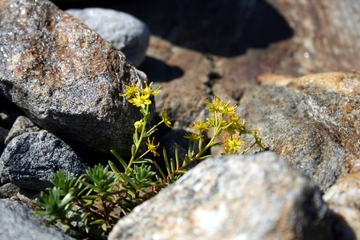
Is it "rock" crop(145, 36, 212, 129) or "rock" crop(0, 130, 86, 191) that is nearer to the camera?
"rock" crop(0, 130, 86, 191)

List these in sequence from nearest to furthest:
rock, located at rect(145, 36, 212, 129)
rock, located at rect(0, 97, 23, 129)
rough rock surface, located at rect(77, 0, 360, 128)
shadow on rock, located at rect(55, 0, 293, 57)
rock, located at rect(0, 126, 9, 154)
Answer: rock, located at rect(0, 126, 9, 154)
rock, located at rect(0, 97, 23, 129)
rock, located at rect(145, 36, 212, 129)
rough rock surface, located at rect(77, 0, 360, 128)
shadow on rock, located at rect(55, 0, 293, 57)

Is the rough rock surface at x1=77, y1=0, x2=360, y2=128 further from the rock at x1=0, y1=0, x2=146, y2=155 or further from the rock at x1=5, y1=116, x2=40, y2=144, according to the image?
the rock at x1=5, y1=116, x2=40, y2=144

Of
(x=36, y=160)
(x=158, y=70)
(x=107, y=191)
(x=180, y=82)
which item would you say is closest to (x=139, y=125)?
(x=107, y=191)

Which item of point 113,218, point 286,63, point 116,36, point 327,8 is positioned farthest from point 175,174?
point 327,8

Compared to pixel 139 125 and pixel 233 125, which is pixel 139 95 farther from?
pixel 233 125

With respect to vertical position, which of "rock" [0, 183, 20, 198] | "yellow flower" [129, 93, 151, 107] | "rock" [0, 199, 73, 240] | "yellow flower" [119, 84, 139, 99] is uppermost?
"yellow flower" [119, 84, 139, 99]

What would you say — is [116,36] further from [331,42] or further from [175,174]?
[331,42]

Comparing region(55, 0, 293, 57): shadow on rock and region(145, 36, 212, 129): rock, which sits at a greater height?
region(55, 0, 293, 57): shadow on rock

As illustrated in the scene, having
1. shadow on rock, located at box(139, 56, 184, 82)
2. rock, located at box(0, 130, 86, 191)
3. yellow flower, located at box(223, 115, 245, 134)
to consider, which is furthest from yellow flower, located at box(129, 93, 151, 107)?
shadow on rock, located at box(139, 56, 184, 82)
